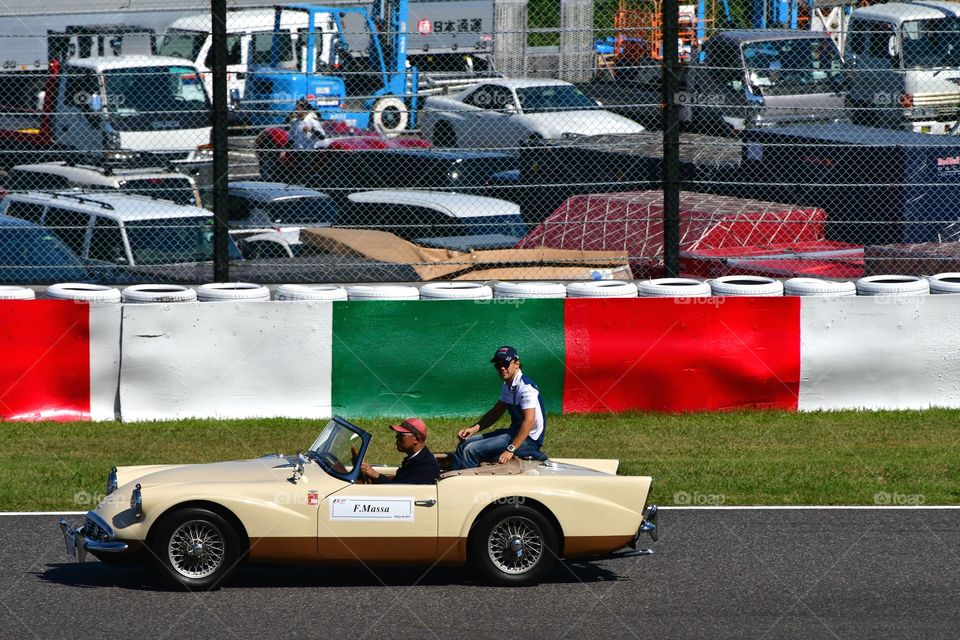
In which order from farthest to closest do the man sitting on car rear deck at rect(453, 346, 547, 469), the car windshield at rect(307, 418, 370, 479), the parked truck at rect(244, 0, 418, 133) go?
the parked truck at rect(244, 0, 418, 133) < the man sitting on car rear deck at rect(453, 346, 547, 469) < the car windshield at rect(307, 418, 370, 479)

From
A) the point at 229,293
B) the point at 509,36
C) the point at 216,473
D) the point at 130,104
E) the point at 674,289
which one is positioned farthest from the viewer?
the point at 509,36

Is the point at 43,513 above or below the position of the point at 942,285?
below

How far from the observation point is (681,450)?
34.5 ft

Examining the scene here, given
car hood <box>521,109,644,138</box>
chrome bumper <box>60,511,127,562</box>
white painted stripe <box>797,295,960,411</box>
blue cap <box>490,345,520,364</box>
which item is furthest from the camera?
car hood <box>521,109,644,138</box>

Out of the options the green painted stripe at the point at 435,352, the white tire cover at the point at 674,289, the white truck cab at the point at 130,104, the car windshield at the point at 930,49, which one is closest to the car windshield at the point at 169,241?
the green painted stripe at the point at 435,352

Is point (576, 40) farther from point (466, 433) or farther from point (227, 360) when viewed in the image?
point (466, 433)

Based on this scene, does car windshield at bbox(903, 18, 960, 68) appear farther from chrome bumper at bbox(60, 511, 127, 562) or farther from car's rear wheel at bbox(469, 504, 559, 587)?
chrome bumper at bbox(60, 511, 127, 562)

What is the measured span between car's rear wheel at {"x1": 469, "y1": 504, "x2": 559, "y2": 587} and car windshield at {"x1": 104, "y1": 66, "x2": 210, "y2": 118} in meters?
15.6

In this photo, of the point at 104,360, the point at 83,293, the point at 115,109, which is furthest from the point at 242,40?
the point at 104,360

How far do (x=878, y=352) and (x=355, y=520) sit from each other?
5.75 metres

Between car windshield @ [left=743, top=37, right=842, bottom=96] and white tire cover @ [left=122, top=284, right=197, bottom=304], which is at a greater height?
car windshield @ [left=743, top=37, right=842, bottom=96]

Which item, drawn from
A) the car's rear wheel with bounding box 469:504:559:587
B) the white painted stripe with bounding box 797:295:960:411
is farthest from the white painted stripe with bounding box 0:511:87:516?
the white painted stripe with bounding box 797:295:960:411

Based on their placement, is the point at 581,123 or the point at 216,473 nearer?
the point at 216,473

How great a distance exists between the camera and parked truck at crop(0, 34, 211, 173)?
20703 millimetres
